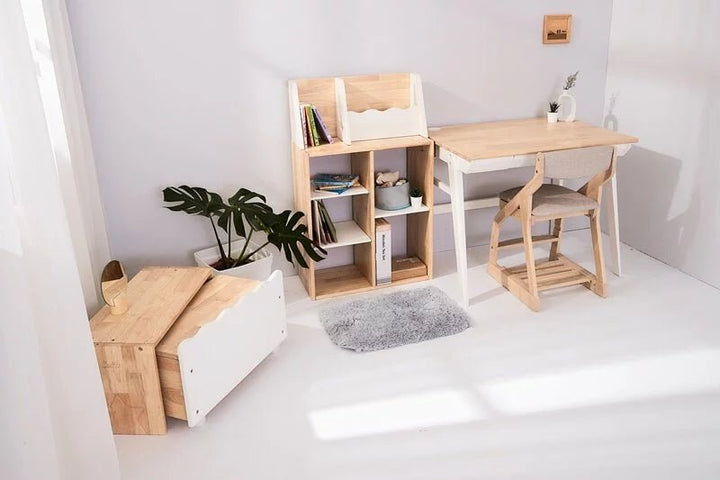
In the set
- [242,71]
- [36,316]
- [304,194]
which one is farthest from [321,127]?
[36,316]

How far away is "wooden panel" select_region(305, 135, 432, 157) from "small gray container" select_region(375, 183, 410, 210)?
0.70 ft

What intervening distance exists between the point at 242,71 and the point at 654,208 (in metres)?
2.09

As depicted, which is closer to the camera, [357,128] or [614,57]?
[357,128]

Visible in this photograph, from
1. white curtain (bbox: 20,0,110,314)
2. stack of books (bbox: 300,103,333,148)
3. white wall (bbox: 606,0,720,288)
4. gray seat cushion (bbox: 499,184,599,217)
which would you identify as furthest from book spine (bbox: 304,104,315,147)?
white wall (bbox: 606,0,720,288)

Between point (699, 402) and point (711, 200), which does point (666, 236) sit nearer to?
point (711, 200)

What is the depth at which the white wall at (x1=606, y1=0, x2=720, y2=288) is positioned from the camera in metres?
2.90

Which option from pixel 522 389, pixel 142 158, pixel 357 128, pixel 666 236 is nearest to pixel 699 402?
pixel 522 389

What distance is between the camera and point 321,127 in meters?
2.87

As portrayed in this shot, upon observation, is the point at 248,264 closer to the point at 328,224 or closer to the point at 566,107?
the point at 328,224

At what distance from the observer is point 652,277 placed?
3.10 metres

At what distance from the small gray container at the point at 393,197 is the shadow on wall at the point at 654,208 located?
3.99 ft

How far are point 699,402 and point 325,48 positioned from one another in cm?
204

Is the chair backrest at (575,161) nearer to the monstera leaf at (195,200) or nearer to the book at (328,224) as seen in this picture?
the book at (328,224)

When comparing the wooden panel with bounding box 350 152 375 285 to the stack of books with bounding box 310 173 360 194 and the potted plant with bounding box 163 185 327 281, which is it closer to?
the stack of books with bounding box 310 173 360 194
